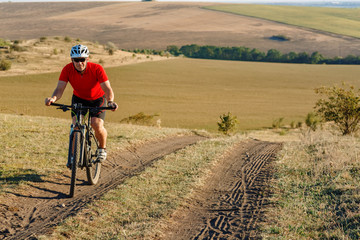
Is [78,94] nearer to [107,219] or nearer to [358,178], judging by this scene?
[107,219]

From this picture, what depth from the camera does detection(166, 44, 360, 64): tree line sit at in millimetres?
105756

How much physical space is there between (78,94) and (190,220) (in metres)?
3.18

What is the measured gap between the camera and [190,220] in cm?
598

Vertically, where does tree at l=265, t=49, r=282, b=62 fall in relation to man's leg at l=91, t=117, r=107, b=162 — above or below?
below

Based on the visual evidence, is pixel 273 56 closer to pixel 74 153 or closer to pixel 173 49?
pixel 173 49

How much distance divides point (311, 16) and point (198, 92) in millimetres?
126538

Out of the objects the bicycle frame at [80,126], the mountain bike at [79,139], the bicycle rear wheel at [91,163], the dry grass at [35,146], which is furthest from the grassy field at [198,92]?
the bicycle frame at [80,126]

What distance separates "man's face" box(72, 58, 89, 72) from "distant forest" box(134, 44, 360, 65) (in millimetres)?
99530

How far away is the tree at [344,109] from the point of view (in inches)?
888

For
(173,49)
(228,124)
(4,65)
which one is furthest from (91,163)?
(173,49)

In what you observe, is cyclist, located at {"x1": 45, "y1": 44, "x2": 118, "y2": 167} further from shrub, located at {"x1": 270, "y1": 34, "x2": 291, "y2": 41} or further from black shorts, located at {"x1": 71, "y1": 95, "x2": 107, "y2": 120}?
shrub, located at {"x1": 270, "y1": 34, "x2": 291, "y2": 41}

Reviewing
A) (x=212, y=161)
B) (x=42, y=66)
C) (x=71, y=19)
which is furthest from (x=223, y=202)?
(x=71, y=19)

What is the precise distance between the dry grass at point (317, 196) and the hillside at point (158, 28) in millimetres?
110446

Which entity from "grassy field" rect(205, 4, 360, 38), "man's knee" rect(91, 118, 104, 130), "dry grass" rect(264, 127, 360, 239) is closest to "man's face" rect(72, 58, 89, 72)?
"man's knee" rect(91, 118, 104, 130)
